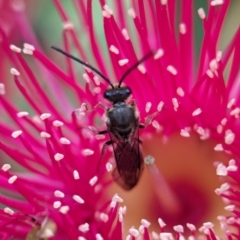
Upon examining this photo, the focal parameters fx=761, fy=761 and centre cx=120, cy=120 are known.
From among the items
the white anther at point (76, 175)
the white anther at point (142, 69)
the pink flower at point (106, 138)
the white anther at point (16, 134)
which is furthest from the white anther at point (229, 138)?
the white anther at point (16, 134)

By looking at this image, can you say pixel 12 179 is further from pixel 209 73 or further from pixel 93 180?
pixel 209 73

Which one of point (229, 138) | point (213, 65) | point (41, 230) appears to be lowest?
point (41, 230)

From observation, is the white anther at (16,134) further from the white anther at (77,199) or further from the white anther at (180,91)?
the white anther at (180,91)

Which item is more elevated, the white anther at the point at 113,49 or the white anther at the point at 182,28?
the white anther at the point at 182,28

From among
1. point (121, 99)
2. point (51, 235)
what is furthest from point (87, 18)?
point (51, 235)

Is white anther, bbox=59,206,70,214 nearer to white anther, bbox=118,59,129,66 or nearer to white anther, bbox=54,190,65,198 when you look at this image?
white anther, bbox=54,190,65,198

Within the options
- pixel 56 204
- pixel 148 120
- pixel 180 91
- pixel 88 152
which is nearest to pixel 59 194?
pixel 56 204
